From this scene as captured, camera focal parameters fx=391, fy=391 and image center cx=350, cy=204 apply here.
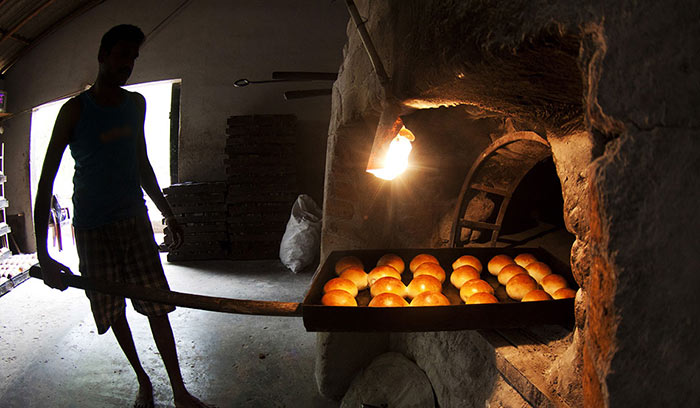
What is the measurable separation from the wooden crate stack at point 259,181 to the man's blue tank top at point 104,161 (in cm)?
400

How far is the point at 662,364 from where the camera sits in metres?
0.83

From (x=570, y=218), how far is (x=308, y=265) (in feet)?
16.0

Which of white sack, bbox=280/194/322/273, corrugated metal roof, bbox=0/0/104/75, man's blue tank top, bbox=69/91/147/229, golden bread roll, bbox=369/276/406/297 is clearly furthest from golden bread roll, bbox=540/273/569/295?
corrugated metal roof, bbox=0/0/104/75

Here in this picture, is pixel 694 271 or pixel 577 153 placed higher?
pixel 577 153

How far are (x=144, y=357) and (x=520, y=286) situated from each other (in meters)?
3.19

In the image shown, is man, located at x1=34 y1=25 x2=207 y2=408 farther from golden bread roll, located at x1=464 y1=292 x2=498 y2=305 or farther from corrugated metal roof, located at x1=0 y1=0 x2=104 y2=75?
corrugated metal roof, located at x1=0 y1=0 x2=104 y2=75

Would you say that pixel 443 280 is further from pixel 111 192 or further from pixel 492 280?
pixel 111 192

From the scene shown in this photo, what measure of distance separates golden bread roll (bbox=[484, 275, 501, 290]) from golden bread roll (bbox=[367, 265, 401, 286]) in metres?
0.50

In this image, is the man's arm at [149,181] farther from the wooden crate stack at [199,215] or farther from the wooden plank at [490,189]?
the wooden crate stack at [199,215]

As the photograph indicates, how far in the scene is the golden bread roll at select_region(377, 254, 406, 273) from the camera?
2.29 metres

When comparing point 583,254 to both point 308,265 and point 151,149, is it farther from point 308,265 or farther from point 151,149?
point 151,149

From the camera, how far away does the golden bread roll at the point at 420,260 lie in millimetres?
2299

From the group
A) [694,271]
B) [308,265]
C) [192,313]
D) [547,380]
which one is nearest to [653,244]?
[694,271]

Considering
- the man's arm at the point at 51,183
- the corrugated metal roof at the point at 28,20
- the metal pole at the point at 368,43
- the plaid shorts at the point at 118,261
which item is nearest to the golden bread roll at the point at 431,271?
the metal pole at the point at 368,43
